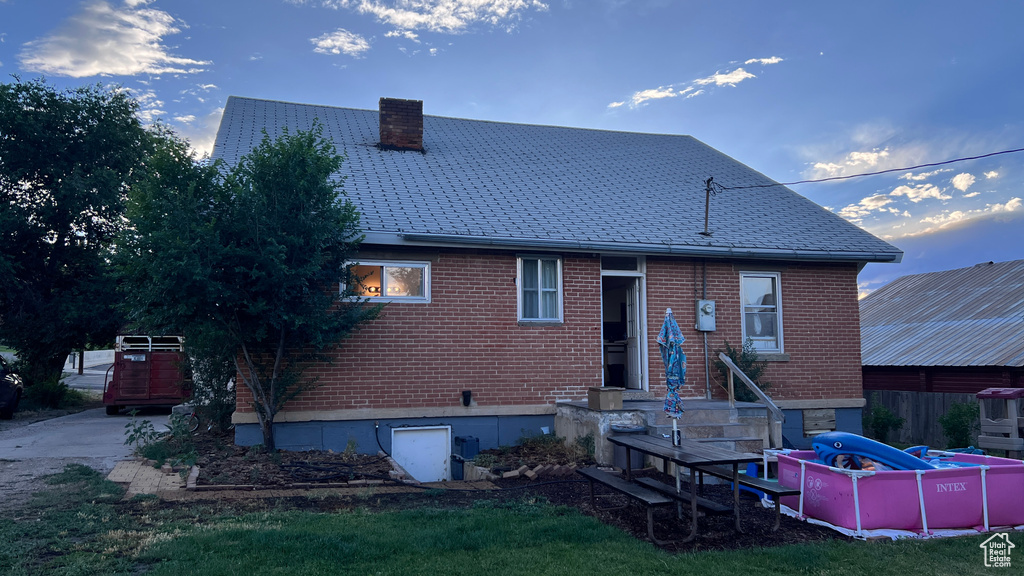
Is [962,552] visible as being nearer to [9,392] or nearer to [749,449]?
[749,449]

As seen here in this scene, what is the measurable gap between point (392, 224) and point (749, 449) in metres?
6.54

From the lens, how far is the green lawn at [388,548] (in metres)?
5.55

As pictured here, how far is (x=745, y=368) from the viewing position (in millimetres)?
12492

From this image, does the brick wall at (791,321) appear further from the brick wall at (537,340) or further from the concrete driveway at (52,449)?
the concrete driveway at (52,449)

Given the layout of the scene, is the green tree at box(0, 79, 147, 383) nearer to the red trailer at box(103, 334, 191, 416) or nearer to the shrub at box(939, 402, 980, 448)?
the red trailer at box(103, 334, 191, 416)

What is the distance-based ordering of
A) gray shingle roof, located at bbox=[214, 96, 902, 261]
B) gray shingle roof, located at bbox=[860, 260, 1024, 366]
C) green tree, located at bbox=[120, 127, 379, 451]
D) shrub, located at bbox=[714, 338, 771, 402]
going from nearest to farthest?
green tree, located at bbox=[120, 127, 379, 451]
gray shingle roof, located at bbox=[214, 96, 902, 261]
shrub, located at bbox=[714, 338, 771, 402]
gray shingle roof, located at bbox=[860, 260, 1024, 366]

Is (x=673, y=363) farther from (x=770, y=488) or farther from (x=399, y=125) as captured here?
(x=399, y=125)

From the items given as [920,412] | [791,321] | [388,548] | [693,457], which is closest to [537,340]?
[791,321]

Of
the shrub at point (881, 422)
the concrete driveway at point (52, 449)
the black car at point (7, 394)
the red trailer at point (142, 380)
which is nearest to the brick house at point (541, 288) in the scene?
the concrete driveway at point (52, 449)

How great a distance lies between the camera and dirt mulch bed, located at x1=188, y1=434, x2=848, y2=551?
686 centimetres

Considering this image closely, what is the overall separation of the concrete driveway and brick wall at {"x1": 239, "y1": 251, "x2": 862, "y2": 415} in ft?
9.22

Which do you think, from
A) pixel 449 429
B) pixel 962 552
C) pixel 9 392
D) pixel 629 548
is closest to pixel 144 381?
pixel 9 392

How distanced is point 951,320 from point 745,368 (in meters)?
13.0

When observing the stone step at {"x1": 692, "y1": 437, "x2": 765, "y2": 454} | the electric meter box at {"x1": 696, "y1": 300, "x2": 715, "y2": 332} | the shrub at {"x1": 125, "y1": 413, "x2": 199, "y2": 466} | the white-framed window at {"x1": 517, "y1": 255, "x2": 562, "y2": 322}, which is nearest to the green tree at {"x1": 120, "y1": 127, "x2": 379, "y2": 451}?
the shrub at {"x1": 125, "y1": 413, "x2": 199, "y2": 466}
